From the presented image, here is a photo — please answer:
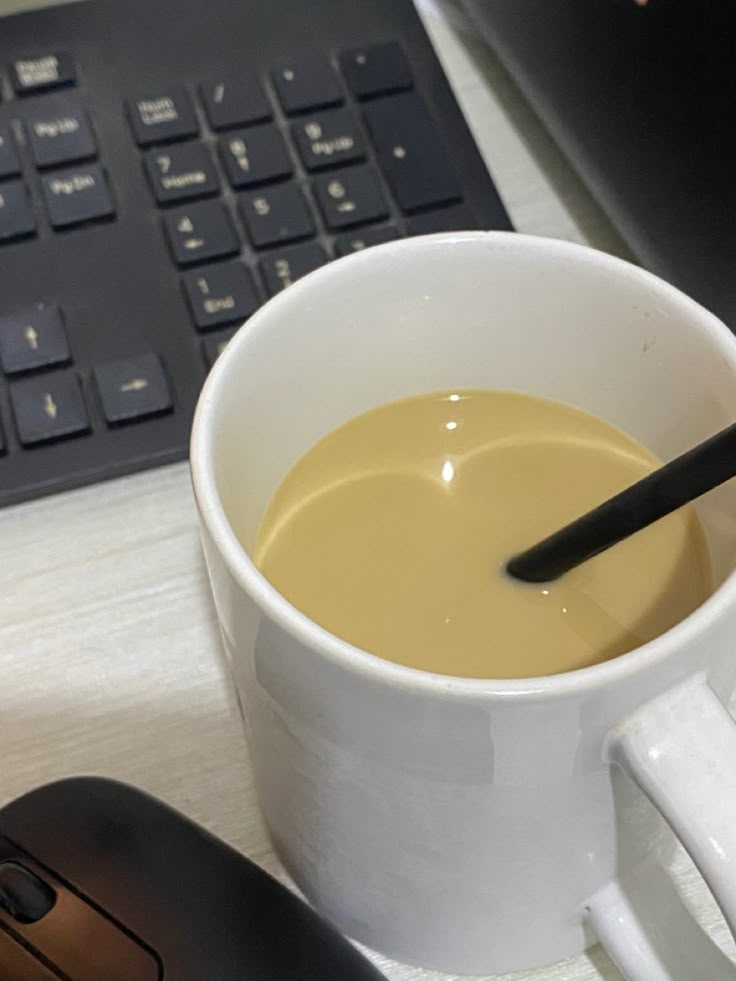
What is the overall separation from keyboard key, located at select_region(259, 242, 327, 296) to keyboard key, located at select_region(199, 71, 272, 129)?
0.20 ft

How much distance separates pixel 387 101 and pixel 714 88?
0.42ft

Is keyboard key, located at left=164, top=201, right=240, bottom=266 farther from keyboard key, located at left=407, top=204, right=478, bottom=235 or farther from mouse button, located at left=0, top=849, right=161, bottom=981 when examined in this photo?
mouse button, located at left=0, top=849, right=161, bottom=981

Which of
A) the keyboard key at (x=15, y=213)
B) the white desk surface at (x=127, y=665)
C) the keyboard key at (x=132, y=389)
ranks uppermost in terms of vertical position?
the keyboard key at (x=15, y=213)

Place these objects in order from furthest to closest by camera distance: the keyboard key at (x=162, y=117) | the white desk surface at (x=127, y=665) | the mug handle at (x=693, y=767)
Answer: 1. the keyboard key at (x=162, y=117)
2. the white desk surface at (x=127, y=665)
3. the mug handle at (x=693, y=767)

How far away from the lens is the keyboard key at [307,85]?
0.43 metres

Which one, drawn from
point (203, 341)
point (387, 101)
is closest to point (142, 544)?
point (203, 341)

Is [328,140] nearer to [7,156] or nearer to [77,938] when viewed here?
[7,156]

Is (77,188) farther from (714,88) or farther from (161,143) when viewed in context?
(714,88)

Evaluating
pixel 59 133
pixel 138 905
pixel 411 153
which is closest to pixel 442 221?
pixel 411 153

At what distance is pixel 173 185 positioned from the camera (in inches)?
16.1

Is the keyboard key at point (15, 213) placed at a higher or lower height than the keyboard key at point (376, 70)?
lower

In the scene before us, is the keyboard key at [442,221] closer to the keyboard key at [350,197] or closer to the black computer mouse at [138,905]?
the keyboard key at [350,197]

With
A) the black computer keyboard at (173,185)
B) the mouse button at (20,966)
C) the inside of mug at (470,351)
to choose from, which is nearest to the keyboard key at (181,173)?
the black computer keyboard at (173,185)

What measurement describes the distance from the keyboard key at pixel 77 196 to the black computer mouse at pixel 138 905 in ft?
0.65
